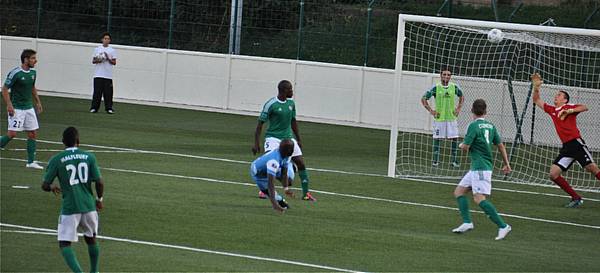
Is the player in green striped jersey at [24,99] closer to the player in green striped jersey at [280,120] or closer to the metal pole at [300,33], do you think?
the player in green striped jersey at [280,120]

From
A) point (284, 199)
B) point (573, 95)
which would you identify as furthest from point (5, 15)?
point (284, 199)

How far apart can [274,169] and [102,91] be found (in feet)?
57.1

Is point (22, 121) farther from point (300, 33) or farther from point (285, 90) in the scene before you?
point (300, 33)

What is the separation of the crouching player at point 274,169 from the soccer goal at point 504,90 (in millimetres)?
6400

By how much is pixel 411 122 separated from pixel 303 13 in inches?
263

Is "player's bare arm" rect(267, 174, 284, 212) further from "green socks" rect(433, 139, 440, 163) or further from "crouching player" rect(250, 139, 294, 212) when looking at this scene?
"green socks" rect(433, 139, 440, 163)

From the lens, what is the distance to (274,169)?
16.0 meters

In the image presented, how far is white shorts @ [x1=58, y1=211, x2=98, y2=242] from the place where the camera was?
38.2 ft

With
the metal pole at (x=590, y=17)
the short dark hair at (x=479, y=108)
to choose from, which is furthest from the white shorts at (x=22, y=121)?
the metal pole at (x=590, y=17)

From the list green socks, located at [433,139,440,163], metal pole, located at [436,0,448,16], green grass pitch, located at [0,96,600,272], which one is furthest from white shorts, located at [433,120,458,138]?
metal pole, located at [436,0,448,16]

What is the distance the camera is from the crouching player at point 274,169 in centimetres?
1600

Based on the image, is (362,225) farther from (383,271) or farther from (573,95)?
(573,95)

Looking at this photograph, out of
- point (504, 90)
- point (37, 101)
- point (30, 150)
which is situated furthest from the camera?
point (504, 90)

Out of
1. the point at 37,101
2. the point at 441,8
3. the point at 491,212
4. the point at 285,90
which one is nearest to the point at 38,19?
the point at 441,8
